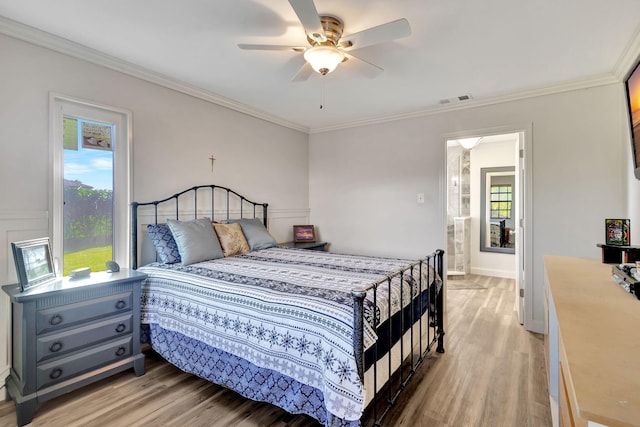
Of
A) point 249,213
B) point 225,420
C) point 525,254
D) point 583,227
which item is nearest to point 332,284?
point 225,420

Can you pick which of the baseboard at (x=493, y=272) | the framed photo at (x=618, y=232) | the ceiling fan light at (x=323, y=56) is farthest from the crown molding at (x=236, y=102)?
the baseboard at (x=493, y=272)

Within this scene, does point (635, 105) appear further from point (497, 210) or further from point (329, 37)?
point (497, 210)

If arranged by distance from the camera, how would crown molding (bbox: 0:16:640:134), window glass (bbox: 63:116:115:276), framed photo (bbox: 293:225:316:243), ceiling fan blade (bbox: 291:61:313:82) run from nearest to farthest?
crown molding (bbox: 0:16:640:134) < ceiling fan blade (bbox: 291:61:313:82) < window glass (bbox: 63:116:115:276) < framed photo (bbox: 293:225:316:243)

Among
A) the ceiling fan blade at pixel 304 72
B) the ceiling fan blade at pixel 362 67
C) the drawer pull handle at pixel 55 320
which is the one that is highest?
the ceiling fan blade at pixel 362 67

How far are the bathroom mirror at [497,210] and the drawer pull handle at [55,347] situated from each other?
5996 mm

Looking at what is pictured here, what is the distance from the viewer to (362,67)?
249cm

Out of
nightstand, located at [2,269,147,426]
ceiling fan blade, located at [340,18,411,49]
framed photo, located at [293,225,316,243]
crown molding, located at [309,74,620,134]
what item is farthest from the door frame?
nightstand, located at [2,269,147,426]

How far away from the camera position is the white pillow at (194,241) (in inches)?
106

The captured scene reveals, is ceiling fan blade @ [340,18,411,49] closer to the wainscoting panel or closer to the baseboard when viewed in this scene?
the wainscoting panel

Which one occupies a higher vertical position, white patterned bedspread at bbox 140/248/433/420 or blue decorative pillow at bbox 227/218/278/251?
blue decorative pillow at bbox 227/218/278/251

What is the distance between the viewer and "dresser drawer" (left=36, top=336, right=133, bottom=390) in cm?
192

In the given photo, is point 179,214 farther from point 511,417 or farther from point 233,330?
point 511,417

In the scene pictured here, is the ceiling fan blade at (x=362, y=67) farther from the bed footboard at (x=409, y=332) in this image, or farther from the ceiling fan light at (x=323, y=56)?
the bed footboard at (x=409, y=332)

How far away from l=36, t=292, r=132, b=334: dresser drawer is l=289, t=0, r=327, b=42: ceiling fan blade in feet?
7.27
